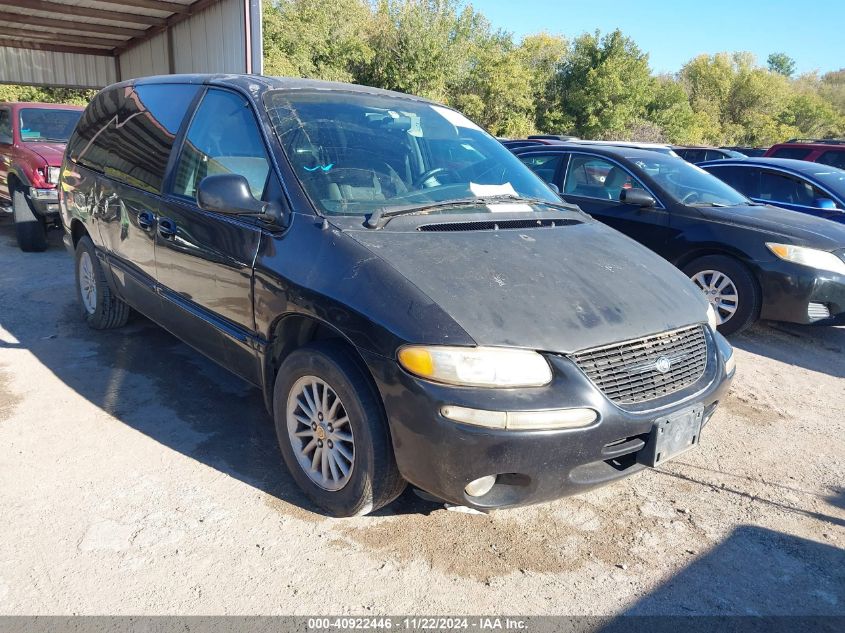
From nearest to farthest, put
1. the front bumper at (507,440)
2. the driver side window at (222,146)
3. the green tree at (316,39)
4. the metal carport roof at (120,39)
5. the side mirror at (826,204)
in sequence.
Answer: the front bumper at (507,440)
the driver side window at (222,146)
the side mirror at (826,204)
the metal carport roof at (120,39)
the green tree at (316,39)

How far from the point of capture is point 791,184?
7527 millimetres

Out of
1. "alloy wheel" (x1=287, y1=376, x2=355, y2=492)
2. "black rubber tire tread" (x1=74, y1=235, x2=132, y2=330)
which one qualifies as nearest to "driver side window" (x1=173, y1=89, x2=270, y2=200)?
"alloy wheel" (x1=287, y1=376, x2=355, y2=492)

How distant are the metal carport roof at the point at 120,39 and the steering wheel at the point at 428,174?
6.54 metres

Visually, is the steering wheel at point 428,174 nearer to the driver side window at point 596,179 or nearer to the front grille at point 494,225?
the front grille at point 494,225

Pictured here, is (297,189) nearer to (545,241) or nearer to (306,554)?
(545,241)

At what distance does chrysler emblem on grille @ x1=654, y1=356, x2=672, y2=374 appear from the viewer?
2662 mm

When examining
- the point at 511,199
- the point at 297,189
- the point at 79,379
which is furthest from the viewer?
the point at 79,379

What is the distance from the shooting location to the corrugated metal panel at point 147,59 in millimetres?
12109

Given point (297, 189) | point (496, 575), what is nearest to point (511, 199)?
point (297, 189)

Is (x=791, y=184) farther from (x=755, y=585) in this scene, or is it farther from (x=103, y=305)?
(x=103, y=305)

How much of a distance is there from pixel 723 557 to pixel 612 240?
61.2 inches

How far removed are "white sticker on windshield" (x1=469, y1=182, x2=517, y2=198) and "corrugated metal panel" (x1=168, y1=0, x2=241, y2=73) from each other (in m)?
6.85

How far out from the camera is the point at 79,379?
14.0 feet

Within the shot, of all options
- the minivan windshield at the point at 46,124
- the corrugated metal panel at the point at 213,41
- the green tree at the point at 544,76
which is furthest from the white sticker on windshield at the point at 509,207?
the green tree at the point at 544,76
